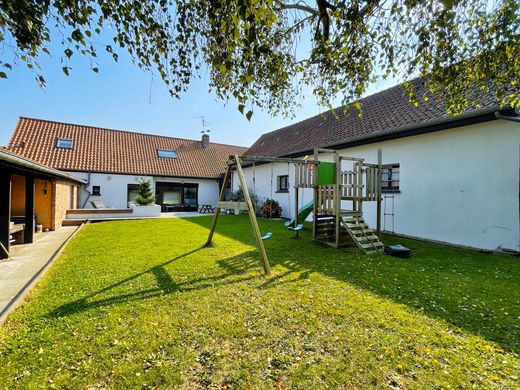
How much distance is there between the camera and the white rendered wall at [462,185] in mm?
6699

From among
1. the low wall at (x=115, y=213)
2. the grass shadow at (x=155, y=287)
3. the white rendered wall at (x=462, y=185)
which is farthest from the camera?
the low wall at (x=115, y=213)

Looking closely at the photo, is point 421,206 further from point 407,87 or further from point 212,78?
point 212,78

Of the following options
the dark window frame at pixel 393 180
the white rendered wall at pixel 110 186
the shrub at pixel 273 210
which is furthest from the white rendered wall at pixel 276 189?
the white rendered wall at pixel 110 186

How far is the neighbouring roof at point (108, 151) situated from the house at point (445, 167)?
43.5ft

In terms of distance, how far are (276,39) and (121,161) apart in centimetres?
1733

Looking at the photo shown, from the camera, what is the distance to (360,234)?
732 centimetres

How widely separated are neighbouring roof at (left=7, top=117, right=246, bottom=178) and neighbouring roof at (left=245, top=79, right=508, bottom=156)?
708 centimetres

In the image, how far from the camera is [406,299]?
12.8 ft

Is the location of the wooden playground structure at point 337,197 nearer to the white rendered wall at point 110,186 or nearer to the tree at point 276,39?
the tree at point 276,39

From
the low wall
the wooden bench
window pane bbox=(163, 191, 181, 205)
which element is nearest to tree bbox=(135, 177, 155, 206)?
the low wall

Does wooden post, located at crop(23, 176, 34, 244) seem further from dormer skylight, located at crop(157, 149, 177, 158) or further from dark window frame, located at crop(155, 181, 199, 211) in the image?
dormer skylight, located at crop(157, 149, 177, 158)

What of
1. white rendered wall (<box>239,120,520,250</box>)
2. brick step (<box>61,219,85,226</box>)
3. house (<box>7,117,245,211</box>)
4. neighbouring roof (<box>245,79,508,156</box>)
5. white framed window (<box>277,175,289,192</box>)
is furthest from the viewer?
house (<box>7,117,245,211</box>)

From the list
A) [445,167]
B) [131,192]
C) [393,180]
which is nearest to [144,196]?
[131,192]

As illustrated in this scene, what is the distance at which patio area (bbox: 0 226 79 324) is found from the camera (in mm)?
3753
